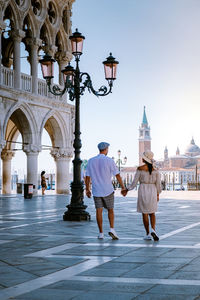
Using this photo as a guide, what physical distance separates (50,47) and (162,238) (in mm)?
20160

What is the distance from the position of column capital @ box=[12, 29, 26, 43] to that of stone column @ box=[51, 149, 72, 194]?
6.78 m

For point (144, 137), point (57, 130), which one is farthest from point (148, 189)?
point (144, 137)

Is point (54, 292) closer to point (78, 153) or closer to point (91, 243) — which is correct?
point (91, 243)

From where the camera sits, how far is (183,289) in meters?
4.49

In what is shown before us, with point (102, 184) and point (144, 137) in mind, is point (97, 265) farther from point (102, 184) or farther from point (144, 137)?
point (144, 137)

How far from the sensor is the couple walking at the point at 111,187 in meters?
8.00

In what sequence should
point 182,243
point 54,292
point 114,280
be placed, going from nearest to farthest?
point 54,292 < point 114,280 < point 182,243

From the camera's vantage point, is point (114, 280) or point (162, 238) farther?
point (162, 238)

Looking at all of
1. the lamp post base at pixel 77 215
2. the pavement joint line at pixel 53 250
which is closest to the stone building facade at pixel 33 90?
the lamp post base at pixel 77 215

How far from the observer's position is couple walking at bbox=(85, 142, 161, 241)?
8000 millimetres

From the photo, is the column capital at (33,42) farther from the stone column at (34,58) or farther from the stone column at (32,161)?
the stone column at (32,161)

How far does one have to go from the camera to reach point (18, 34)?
24.2 metres

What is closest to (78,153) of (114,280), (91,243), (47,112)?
(91,243)

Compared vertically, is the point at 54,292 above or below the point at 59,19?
below
